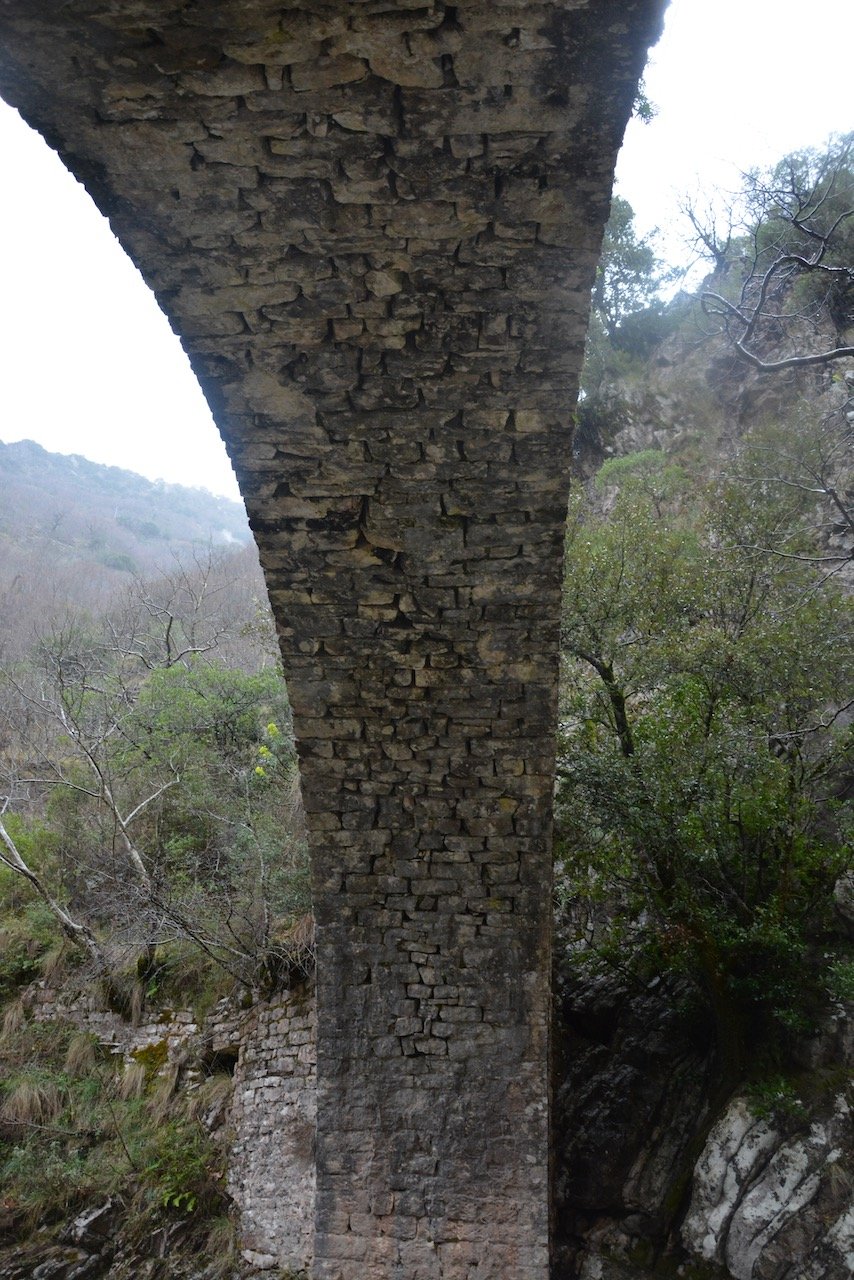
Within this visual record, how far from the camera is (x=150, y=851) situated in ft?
28.8

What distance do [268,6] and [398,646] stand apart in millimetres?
1979

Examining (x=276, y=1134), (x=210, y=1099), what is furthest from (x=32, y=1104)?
(x=276, y=1134)

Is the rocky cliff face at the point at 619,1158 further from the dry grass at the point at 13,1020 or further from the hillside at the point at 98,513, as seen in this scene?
the hillside at the point at 98,513

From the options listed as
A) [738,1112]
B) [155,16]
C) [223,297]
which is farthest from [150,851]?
[155,16]

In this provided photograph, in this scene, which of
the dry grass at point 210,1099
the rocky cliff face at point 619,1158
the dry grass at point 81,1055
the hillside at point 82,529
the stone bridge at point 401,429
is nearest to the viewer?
the stone bridge at point 401,429

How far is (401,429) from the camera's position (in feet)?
8.17

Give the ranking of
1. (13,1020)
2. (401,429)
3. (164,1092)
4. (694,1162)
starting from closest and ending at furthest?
(401,429), (694,1162), (164,1092), (13,1020)

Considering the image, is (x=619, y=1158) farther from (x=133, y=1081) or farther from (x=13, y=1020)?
(x=13, y=1020)

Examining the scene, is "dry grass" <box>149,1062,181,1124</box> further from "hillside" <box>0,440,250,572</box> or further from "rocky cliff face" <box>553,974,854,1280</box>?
"hillside" <box>0,440,250,572</box>

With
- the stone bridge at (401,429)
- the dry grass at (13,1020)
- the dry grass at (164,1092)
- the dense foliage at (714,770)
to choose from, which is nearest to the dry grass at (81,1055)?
the dry grass at (13,1020)


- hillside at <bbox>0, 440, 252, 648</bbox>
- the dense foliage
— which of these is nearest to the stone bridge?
the dense foliage

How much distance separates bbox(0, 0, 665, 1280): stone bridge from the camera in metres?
1.77

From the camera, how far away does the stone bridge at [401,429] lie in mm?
1771

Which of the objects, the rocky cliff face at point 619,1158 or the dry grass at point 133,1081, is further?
the dry grass at point 133,1081
